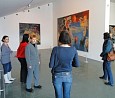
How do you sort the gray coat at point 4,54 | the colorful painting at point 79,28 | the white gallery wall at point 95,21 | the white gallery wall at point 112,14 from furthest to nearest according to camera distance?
the white gallery wall at point 112,14 → the colorful painting at point 79,28 → the white gallery wall at point 95,21 → the gray coat at point 4,54

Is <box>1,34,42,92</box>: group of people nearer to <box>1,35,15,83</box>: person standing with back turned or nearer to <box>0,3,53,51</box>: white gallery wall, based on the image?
<box>1,35,15,83</box>: person standing with back turned

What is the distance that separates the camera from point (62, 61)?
2445 mm

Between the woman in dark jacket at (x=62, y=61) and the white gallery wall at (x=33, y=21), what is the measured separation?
12.2 m

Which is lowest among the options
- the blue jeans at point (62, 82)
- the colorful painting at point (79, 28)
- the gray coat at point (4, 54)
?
the blue jeans at point (62, 82)

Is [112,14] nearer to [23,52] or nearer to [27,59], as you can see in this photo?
[23,52]

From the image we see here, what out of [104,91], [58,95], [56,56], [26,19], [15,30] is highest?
[26,19]

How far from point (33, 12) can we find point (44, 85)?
1123cm

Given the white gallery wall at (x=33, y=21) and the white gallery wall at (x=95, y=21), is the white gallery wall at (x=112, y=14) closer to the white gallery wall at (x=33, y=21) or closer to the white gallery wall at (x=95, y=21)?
the white gallery wall at (x=95, y=21)

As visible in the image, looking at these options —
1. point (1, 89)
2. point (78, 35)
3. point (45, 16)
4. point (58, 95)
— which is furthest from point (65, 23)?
point (58, 95)

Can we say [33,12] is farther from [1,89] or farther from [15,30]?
[1,89]

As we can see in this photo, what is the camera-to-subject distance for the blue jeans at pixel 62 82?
250 centimetres

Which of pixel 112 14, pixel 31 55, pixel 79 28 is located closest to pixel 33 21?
pixel 79 28

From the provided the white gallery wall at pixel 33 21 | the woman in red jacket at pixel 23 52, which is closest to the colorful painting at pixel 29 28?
the white gallery wall at pixel 33 21

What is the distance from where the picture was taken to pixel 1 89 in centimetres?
405
